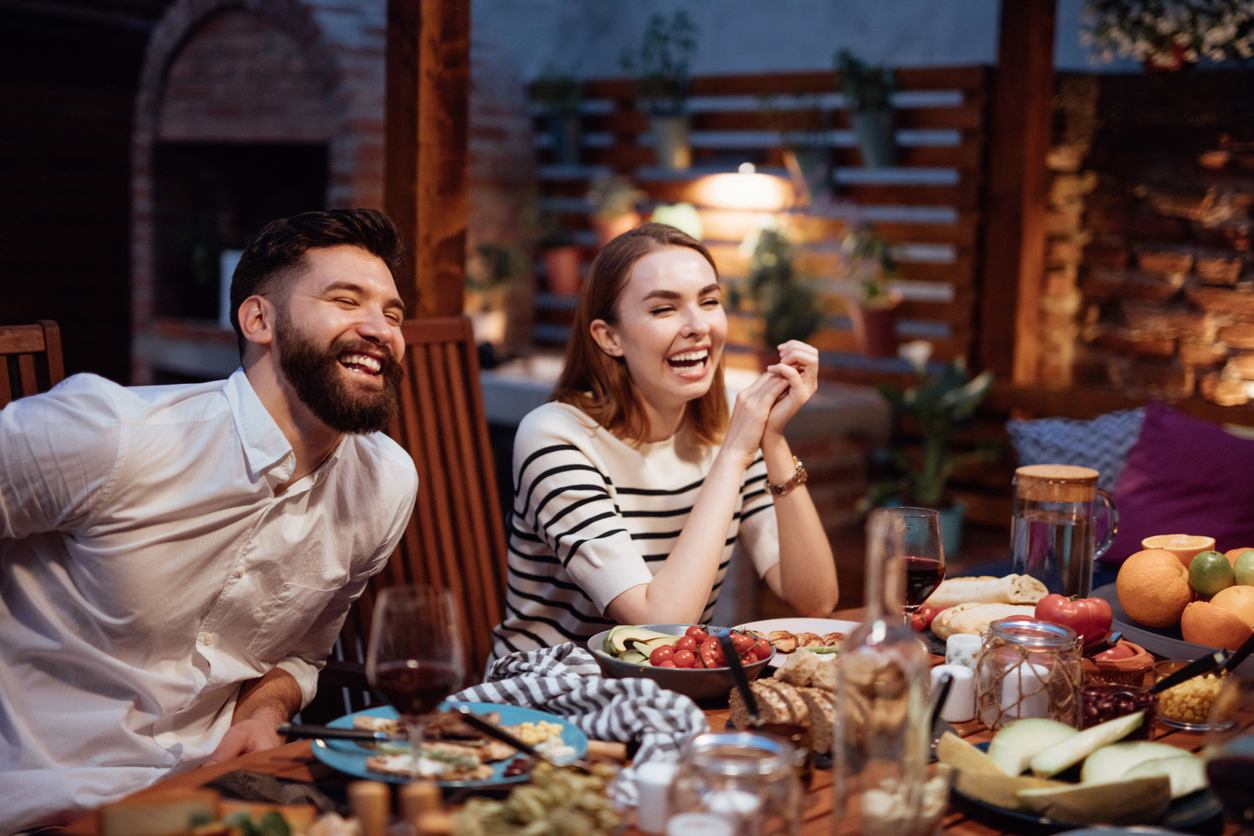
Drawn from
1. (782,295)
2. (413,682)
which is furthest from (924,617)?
(782,295)

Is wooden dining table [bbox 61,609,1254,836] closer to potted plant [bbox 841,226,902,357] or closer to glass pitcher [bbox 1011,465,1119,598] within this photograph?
glass pitcher [bbox 1011,465,1119,598]

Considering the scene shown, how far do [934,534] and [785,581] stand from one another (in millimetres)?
570

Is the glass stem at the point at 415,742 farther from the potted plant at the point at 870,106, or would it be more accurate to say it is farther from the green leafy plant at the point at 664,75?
the green leafy plant at the point at 664,75

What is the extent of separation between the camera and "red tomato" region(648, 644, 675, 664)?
4.53 ft

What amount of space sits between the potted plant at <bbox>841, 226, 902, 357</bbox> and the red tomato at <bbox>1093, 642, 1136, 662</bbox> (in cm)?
336

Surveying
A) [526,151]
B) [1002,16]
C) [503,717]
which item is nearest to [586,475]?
[503,717]

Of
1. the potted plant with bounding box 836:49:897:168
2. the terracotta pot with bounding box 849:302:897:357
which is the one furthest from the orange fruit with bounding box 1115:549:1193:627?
the potted plant with bounding box 836:49:897:168

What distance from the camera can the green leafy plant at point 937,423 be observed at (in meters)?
4.33

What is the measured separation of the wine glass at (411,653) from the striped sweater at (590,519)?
2.48ft

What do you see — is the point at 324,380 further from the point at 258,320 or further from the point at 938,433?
the point at 938,433

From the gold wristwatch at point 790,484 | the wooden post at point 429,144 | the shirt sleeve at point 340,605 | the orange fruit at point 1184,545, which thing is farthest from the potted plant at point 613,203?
the orange fruit at point 1184,545

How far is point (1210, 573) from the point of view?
163 cm

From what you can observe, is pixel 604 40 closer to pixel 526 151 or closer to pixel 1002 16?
pixel 526 151

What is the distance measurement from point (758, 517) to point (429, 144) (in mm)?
1159
